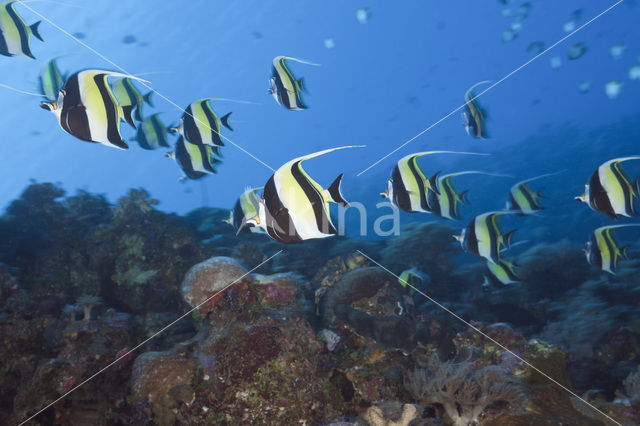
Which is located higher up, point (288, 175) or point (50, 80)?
point (50, 80)

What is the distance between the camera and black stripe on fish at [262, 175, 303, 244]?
1944mm

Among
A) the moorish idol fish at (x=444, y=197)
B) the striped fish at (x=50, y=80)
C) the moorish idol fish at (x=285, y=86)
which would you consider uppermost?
the striped fish at (x=50, y=80)

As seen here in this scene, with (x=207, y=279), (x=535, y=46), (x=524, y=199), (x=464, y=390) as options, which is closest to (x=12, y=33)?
(x=207, y=279)

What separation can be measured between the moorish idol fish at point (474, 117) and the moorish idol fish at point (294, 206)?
3.79 metres

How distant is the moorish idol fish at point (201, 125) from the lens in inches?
170

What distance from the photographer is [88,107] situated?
2.69 meters

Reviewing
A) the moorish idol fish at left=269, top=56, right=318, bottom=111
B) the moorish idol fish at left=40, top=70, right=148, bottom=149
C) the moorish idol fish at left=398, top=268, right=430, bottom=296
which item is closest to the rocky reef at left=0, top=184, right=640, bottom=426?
the moorish idol fish at left=398, top=268, right=430, bottom=296

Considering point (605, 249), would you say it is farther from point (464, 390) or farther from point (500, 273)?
point (464, 390)

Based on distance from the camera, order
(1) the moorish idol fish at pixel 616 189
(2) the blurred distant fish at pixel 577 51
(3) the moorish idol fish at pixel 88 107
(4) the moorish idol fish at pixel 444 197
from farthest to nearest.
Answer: (2) the blurred distant fish at pixel 577 51 < (4) the moorish idol fish at pixel 444 197 < (1) the moorish idol fish at pixel 616 189 < (3) the moorish idol fish at pixel 88 107

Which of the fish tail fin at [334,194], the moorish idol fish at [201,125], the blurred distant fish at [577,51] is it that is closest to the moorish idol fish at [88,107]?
the moorish idol fish at [201,125]

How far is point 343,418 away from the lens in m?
3.68

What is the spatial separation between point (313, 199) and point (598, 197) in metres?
3.19

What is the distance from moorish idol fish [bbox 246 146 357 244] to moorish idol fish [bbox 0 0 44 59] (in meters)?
4.20

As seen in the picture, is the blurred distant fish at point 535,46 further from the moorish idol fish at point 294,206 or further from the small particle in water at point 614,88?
the moorish idol fish at point 294,206
